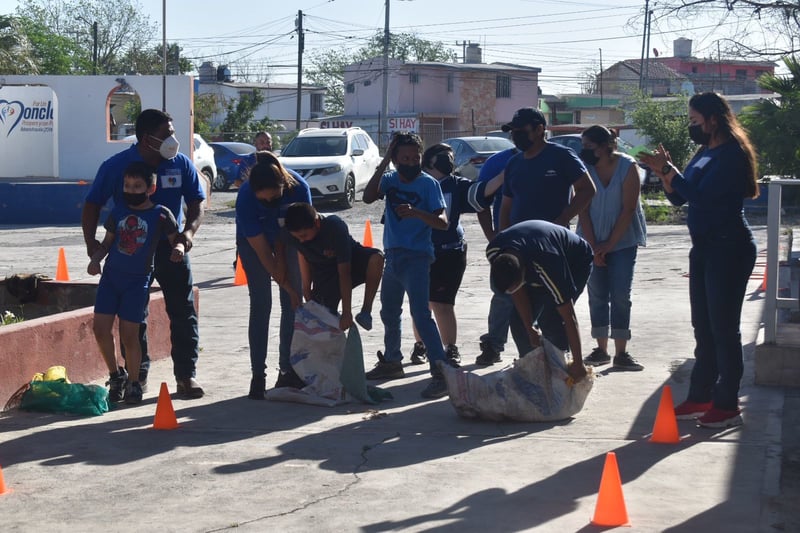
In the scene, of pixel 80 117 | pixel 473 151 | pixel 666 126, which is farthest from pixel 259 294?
pixel 666 126

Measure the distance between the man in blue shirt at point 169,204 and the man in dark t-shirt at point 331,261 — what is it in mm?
742

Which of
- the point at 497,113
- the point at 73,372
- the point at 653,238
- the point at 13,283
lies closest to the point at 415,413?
the point at 73,372

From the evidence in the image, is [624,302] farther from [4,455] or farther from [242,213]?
[4,455]

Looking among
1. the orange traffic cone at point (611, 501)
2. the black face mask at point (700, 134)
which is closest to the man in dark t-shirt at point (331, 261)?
the black face mask at point (700, 134)

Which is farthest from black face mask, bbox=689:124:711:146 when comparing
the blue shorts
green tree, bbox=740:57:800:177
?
green tree, bbox=740:57:800:177

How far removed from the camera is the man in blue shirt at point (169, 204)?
7.38 metres

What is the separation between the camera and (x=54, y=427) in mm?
6777

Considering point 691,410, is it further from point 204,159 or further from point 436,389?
point 204,159

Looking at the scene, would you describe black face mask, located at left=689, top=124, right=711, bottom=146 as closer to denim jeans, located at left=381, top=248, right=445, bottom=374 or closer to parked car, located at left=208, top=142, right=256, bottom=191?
denim jeans, located at left=381, top=248, right=445, bottom=374

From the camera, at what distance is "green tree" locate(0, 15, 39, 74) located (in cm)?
3394

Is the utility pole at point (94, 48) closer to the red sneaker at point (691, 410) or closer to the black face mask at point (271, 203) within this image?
the black face mask at point (271, 203)

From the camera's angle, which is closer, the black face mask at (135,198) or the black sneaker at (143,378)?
the black face mask at (135,198)

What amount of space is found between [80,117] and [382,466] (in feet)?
73.1

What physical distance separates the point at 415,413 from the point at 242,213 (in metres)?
1.74
